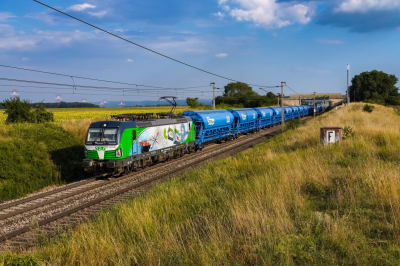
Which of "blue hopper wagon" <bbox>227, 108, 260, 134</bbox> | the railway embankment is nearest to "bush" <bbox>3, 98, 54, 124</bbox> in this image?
the railway embankment

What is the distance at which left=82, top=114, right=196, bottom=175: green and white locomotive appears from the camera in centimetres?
1599

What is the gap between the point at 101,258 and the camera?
20.1 ft

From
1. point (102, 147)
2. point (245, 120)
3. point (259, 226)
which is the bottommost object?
point (259, 226)

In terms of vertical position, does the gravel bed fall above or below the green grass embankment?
below

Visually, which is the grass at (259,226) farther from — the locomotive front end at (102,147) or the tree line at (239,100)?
the tree line at (239,100)

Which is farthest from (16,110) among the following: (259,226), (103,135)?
(259,226)

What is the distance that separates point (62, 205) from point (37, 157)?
21.1ft

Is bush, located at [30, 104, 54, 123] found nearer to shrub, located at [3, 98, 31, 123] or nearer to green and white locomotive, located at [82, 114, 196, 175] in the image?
shrub, located at [3, 98, 31, 123]

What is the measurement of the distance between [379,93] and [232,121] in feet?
193

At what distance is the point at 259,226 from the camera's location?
21.5ft

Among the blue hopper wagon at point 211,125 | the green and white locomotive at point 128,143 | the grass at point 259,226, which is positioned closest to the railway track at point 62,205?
the green and white locomotive at point 128,143

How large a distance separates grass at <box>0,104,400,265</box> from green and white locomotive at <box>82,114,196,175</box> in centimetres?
542

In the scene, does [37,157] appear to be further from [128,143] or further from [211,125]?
[211,125]

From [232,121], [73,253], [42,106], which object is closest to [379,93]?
[232,121]
